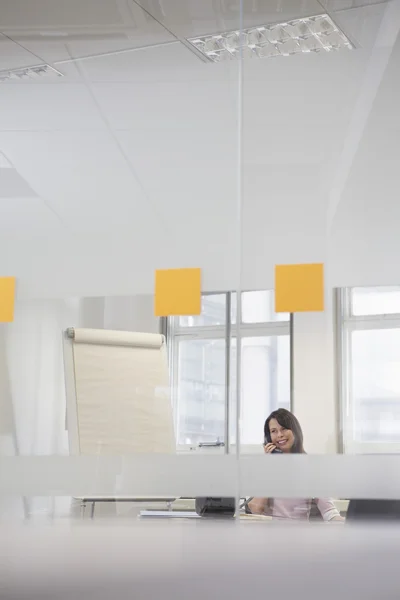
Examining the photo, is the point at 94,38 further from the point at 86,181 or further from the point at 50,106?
the point at 86,181

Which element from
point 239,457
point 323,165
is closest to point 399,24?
point 323,165

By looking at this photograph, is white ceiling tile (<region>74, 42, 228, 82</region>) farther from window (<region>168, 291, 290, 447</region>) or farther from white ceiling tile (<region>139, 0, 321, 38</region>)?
window (<region>168, 291, 290, 447</region>)

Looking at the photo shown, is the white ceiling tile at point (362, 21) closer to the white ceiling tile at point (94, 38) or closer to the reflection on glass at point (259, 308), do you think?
the white ceiling tile at point (94, 38)

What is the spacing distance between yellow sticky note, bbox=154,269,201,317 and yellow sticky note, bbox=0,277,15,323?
2.25ft

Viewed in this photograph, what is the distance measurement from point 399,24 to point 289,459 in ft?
6.08

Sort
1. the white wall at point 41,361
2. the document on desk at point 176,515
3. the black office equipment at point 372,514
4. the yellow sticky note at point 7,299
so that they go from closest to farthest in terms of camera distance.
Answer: the black office equipment at point 372,514 → the document on desk at point 176,515 → the white wall at point 41,361 → the yellow sticky note at point 7,299

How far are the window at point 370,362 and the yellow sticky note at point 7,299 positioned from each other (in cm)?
150

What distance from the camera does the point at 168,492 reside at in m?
3.18

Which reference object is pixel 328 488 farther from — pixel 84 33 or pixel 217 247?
pixel 84 33

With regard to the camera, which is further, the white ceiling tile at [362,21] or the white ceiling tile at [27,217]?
the white ceiling tile at [27,217]

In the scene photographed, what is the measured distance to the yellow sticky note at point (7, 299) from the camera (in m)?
3.50

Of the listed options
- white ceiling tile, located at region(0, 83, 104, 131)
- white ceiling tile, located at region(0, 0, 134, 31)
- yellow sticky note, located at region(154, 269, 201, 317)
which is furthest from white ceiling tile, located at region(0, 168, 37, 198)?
yellow sticky note, located at region(154, 269, 201, 317)

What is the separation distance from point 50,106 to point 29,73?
0.17m

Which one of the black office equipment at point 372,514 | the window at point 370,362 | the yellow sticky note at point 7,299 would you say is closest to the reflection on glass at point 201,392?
the window at point 370,362
